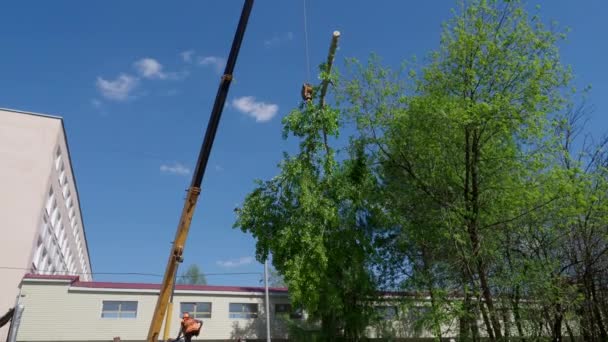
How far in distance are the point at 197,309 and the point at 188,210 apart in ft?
66.0

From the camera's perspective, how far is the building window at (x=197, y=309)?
29102mm

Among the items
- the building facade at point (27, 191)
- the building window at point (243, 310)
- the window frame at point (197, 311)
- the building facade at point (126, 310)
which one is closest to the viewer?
the building facade at point (126, 310)

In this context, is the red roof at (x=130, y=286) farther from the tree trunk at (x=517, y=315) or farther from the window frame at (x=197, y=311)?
the tree trunk at (x=517, y=315)

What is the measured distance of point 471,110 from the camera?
701 inches

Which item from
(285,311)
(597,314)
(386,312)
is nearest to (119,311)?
(285,311)

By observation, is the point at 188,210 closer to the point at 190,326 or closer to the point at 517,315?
the point at 190,326

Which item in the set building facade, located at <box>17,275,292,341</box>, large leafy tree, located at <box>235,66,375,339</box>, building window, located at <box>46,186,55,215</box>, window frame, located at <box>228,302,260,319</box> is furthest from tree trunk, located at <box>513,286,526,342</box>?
building window, located at <box>46,186,55,215</box>

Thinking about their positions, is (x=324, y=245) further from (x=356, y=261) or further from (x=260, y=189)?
(x=260, y=189)

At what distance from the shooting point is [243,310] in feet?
100

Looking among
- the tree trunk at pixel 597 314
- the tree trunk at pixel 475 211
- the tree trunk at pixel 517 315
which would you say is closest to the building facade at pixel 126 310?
the tree trunk at pixel 475 211

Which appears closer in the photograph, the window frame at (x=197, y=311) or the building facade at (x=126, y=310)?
the building facade at (x=126, y=310)

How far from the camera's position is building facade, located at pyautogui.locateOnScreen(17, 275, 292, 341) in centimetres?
2586

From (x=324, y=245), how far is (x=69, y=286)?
15.2 metres

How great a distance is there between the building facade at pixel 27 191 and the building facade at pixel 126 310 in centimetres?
324
